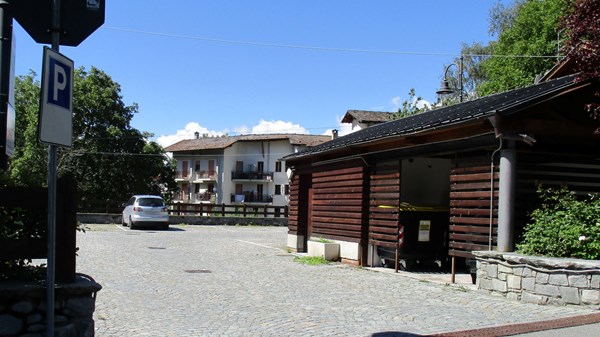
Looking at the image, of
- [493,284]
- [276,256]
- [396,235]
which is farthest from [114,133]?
[493,284]

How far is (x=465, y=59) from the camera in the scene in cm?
4416

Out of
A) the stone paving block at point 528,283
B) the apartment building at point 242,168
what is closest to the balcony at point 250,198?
the apartment building at point 242,168

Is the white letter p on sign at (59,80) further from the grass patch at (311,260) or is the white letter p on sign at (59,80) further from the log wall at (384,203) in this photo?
the grass patch at (311,260)

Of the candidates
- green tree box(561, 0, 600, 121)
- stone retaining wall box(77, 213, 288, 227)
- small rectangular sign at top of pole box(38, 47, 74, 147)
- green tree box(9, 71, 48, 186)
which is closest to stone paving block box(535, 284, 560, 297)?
green tree box(561, 0, 600, 121)

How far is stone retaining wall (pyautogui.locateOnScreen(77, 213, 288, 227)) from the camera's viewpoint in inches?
1270

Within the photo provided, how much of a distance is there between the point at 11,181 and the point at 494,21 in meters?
39.4

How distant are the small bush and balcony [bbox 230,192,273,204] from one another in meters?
63.8

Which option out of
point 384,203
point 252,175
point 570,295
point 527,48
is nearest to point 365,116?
point 527,48

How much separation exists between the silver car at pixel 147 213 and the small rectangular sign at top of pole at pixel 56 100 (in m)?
23.8

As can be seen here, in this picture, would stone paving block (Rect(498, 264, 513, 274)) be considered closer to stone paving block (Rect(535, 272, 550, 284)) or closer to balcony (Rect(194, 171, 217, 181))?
stone paving block (Rect(535, 272, 550, 284))

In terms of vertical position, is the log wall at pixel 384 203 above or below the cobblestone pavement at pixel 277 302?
above

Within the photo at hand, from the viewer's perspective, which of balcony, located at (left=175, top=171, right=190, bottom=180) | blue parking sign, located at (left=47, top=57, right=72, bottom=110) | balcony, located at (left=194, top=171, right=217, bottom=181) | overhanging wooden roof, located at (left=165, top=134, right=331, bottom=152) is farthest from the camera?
balcony, located at (left=175, top=171, right=190, bottom=180)

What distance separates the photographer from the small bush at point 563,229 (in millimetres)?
8719

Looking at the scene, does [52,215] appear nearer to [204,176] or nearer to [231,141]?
[231,141]
